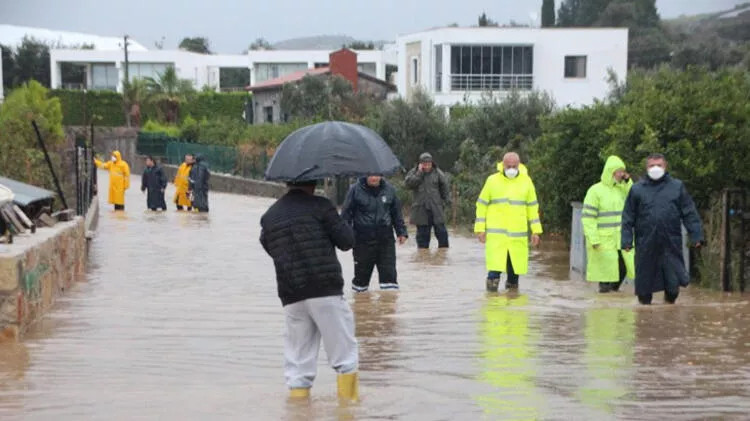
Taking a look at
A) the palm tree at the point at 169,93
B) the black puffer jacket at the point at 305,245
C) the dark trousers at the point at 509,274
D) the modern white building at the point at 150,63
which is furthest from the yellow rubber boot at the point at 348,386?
the modern white building at the point at 150,63

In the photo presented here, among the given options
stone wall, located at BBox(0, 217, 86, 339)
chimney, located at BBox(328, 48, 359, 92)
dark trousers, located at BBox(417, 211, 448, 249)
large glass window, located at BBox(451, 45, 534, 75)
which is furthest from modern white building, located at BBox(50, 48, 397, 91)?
stone wall, located at BBox(0, 217, 86, 339)

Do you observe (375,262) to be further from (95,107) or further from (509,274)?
(95,107)

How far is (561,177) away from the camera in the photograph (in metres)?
18.5

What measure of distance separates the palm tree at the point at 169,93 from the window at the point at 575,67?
2634 centimetres

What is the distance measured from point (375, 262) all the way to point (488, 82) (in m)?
54.1

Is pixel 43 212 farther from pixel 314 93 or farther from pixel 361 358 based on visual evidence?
pixel 314 93

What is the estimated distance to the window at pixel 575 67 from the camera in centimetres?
6675

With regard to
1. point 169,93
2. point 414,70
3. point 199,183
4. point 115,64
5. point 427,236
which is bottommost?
point 427,236

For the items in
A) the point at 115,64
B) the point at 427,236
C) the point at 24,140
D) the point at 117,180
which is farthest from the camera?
the point at 115,64

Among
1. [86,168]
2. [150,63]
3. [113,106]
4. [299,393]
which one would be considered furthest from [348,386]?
[150,63]

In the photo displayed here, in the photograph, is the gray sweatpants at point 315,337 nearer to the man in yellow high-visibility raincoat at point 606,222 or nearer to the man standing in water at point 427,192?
the man in yellow high-visibility raincoat at point 606,222

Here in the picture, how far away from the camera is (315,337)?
7.98m

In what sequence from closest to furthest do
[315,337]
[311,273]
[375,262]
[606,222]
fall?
[311,273] < [315,337] < [606,222] < [375,262]

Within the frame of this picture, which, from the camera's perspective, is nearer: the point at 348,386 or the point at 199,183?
the point at 348,386
